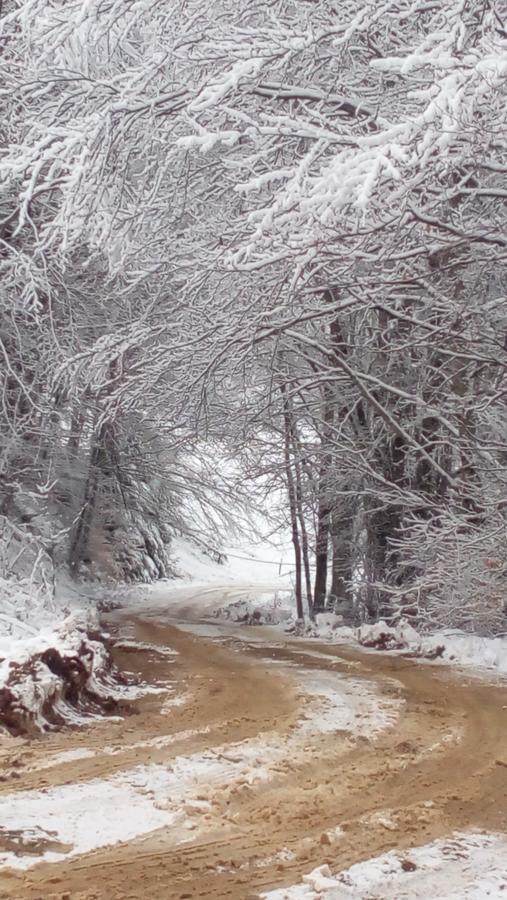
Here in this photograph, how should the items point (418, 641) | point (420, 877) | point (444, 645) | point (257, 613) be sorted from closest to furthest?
point (420, 877) → point (444, 645) → point (418, 641) → point (257, 613)

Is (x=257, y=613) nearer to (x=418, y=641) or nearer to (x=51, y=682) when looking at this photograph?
(x=418, y=641)

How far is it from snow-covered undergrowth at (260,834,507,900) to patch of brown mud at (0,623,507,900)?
Answer: 0.28 ft

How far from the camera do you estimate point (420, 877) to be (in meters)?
3.38

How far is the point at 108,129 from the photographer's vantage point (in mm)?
6570

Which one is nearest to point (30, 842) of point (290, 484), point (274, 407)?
point (274, 407)

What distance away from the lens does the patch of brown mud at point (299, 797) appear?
3287 mm

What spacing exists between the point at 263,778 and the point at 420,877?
4.61 feet

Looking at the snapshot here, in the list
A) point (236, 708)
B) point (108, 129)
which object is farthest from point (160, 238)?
point (236, 708)

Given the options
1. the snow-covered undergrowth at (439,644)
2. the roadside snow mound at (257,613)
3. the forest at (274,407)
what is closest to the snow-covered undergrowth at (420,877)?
the forest at (274,407)

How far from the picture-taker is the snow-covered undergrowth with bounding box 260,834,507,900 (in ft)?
10.5

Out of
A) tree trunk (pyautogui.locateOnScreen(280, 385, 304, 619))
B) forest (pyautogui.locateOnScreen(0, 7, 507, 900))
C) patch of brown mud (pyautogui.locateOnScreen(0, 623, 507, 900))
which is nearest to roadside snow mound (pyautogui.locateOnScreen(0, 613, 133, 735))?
forest (pyautogui.locateOnScreen(0, 7, 507, 900))

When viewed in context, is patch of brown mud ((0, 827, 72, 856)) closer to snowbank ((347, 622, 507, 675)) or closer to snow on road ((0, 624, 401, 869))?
snow on road ((0, 624, 401, 869))

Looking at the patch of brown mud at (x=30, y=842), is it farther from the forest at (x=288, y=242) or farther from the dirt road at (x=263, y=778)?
the forest at (x=288, y=242)

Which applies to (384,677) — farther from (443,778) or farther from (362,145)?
(362,145)
